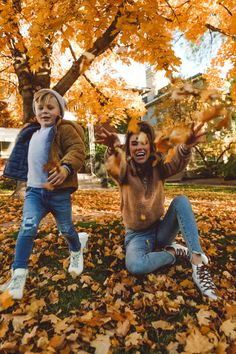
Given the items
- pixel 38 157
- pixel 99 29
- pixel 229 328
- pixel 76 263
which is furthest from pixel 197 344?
pixel 99 29

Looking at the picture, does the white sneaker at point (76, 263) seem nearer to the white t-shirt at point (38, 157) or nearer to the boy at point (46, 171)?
the boy at point (46, 171)

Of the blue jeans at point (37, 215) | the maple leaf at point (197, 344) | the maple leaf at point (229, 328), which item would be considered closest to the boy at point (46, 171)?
the blue jeans at point (37, 215)

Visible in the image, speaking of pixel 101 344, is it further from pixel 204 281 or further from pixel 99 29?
pixel 99 29

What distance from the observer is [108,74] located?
1125 centimetres

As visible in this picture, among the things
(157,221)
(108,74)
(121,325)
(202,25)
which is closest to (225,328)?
(121,325)

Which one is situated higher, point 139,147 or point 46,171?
point 139,147

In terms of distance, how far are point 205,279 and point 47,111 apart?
204 cm

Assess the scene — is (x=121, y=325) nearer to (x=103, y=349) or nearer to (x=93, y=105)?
(x=103, y=349)

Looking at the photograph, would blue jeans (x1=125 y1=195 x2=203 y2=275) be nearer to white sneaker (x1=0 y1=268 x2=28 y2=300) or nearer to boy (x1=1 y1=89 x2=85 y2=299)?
boy (x1=1 y1=89 x2=85 y2=299)

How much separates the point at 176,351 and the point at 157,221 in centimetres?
129

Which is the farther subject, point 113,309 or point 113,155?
point 113,155

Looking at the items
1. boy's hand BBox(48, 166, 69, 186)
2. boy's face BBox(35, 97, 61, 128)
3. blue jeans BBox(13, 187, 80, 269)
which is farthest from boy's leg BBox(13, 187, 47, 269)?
boy's face BBox(35, 97, 61, 128)

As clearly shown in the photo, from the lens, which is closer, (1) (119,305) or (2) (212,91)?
(2) (212,91)

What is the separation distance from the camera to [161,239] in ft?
9.84
